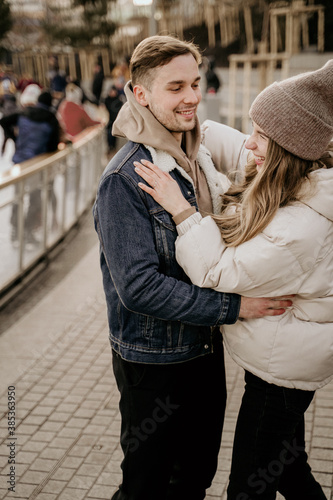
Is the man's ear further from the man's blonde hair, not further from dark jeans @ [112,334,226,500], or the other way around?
dark jeans @ [112,334,226,500]

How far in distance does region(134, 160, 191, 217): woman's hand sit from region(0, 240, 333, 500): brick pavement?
1.69 metres

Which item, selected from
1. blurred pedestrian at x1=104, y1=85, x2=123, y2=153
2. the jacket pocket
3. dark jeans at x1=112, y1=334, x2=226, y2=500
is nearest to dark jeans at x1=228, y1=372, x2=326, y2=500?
the jacket pocket

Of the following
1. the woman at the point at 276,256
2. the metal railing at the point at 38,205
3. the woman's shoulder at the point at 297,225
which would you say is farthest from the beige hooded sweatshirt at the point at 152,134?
the metal railing at the point at 38,205

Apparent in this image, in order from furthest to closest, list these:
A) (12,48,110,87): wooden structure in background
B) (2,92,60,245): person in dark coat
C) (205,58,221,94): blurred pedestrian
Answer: (12,48,110,87): wooden structure in background
(205,58,221,94): blurred pedestrian
(2,92,60,245): person in dark coat

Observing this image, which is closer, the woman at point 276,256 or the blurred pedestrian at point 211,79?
the woman at point 276,256

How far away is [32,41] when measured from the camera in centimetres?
3941

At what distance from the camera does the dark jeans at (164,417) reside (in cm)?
224

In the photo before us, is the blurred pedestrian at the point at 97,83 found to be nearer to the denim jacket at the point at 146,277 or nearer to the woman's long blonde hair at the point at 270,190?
the denim jacket at the point at 146,277

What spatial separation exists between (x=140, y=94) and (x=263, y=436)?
1.35 meters

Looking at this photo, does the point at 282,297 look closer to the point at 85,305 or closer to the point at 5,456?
the point at 5,456

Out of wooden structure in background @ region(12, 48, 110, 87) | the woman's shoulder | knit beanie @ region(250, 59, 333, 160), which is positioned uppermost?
knit beanie @ region(250, 59, 333, 160)

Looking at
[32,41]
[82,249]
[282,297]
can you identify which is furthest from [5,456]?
[32,41]

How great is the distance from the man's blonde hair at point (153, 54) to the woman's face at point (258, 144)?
382 mm

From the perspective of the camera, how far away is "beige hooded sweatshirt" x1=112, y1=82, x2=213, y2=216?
6.96 feet
